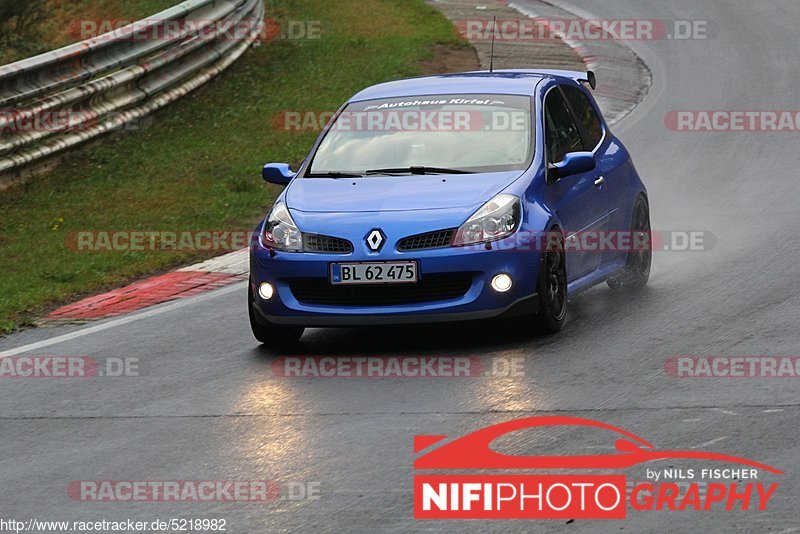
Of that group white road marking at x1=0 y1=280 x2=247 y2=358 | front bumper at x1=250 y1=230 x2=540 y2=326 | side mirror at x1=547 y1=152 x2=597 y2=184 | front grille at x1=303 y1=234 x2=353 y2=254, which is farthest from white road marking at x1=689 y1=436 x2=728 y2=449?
white road marking at x1=0 y1=280 x2=247 y2=358

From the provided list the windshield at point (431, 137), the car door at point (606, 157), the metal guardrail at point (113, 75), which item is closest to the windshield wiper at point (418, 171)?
the windshield at point (431, 137)

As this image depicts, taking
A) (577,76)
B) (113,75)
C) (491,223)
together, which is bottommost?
(491,223)

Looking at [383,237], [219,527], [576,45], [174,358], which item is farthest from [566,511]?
[576,45]

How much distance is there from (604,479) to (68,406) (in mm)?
3352

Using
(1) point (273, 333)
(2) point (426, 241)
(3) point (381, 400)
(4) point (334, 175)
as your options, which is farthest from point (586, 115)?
(3) point (381, 400)

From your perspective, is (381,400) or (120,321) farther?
(120,321)

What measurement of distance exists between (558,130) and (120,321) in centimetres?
329

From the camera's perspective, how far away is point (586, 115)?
1119cm

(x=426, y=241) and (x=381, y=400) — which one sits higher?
(x=426, y=241)

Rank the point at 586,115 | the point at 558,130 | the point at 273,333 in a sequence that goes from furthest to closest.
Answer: the point at 586,115, the point at 558,130, the point at 273,333

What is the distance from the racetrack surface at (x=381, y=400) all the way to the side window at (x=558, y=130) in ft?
3.51

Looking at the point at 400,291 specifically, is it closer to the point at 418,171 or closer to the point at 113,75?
the point at 418,171

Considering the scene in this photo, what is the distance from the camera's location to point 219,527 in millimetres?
6059

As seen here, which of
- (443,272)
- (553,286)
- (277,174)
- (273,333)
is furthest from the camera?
(277,174)
